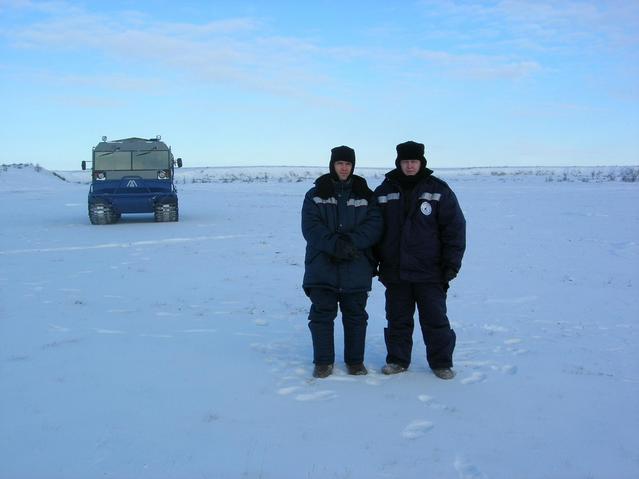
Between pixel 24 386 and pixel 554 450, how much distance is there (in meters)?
3.62

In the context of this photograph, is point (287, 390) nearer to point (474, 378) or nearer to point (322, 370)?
Answer: point (322, 370)

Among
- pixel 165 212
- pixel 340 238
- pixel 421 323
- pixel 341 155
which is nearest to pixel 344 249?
pixel 340 238

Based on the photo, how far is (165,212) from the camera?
17.0 metres

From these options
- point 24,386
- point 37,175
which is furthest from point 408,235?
point 37,175

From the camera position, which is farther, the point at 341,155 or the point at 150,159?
the point at 150,159

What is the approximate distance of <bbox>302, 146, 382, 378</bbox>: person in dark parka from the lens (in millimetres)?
4559

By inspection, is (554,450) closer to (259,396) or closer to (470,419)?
(470,419)

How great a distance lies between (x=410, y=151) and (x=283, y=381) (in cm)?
199

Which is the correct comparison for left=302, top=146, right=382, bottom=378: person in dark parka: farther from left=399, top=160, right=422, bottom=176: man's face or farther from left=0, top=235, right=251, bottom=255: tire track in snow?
left=0, top=235, right=251, bottom=255: tire track in snow

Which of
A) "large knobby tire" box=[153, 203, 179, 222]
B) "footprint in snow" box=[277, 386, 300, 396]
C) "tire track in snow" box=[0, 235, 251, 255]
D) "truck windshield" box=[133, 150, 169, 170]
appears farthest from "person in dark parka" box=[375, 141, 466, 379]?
"truck windshield" box=[133, 150, 169, 170]

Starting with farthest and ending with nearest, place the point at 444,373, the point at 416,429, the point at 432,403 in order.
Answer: the point at 444,373 < the point at 432,403 < the point at 416,429

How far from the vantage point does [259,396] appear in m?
4.29

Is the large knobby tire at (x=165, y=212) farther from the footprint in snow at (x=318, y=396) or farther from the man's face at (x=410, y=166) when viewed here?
the footprint in snow at (x=318, y=396)

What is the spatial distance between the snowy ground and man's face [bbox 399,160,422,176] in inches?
62.8
